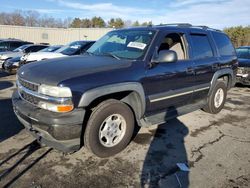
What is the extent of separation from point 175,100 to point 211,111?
1810 millimetres

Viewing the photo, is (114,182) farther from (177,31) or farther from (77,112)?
(177,31)

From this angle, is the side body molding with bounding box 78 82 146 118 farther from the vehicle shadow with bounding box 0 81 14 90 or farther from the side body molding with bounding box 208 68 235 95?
the vehicle shadow with bounding box 0 81 14 90

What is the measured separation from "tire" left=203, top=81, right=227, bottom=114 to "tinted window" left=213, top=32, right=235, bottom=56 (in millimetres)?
765

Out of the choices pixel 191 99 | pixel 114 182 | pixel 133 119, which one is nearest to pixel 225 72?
pixel 191 99

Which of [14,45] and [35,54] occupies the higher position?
[14,45]

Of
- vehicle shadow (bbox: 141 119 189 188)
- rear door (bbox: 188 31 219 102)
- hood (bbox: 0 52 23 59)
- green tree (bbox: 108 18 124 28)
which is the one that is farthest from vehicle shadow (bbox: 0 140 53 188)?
green tree (bbox: 108 18 124 28)

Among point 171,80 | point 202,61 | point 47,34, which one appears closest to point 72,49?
point 202,61

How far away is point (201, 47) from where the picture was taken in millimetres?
5129

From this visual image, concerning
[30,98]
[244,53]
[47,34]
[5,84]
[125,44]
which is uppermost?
[47,34]

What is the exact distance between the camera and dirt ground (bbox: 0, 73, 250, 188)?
122 inches

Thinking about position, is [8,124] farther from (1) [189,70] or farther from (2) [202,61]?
(2) [202,61]

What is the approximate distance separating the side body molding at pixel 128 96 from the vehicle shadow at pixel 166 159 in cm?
69

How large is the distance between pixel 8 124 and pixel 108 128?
2.38 meters

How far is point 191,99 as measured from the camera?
16.5 feet
